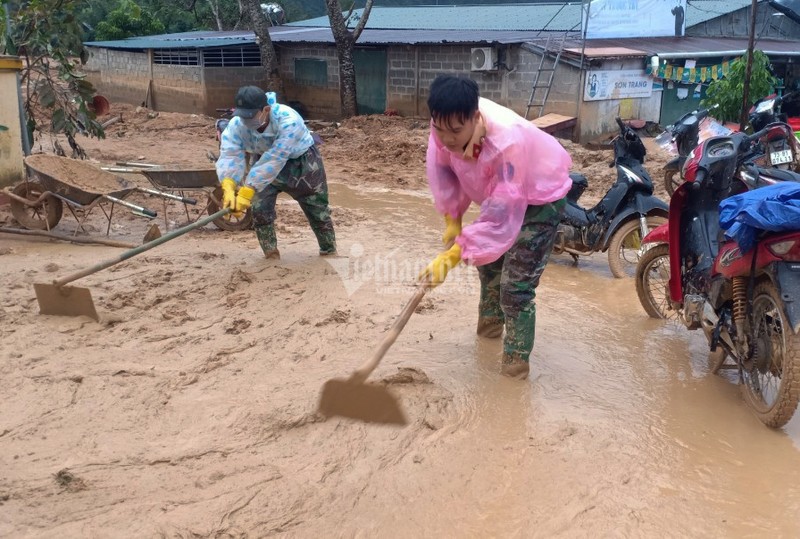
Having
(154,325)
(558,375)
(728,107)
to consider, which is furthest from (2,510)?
(728,107)

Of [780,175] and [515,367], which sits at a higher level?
[780,175]

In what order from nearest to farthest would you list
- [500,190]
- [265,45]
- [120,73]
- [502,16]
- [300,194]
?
[500,190] < [300,194] < [265,45] < [502,16] < [120,73]

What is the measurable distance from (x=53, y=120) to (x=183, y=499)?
21.5 ft

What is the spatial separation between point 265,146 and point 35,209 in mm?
2652

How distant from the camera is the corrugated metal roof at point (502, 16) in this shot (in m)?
17.2

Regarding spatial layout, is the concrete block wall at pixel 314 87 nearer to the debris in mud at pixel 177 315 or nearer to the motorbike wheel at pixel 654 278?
the debris in mud at pixel 177 315

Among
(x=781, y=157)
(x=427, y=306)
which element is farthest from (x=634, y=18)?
(x=427, y=306)

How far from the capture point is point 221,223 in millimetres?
7141

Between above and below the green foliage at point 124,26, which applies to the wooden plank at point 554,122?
below

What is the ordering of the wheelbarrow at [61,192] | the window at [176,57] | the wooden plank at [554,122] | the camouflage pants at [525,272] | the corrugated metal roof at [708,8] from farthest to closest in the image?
1. the window at [176,57]
2. the corrugated metal roof at [708,8]
3. the wooden plank at [554,122]
4. the wheelbarrow at [61,192]
5. the camouflage pants at [525,272]

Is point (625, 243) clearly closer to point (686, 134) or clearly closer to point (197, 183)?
point (686, 134)

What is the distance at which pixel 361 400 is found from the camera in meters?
3.07

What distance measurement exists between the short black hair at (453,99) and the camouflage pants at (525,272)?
0.70m

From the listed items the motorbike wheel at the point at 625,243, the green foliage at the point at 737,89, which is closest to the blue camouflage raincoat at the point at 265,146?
the motorbike wheel at the point at 625,243
